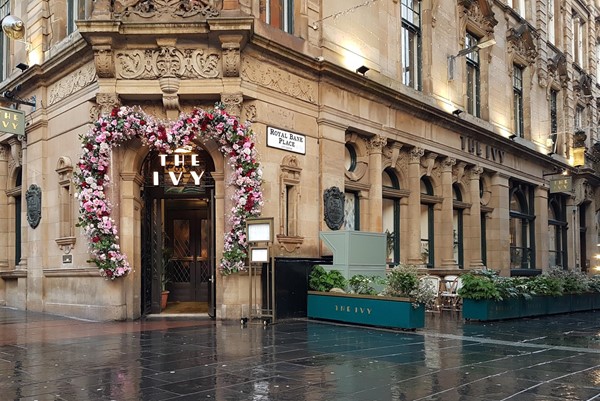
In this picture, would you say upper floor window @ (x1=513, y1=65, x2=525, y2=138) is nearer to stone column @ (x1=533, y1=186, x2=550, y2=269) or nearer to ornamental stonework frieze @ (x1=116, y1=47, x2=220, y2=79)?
stone column @ (x1=533, y1=186, x2=550, y2=269)

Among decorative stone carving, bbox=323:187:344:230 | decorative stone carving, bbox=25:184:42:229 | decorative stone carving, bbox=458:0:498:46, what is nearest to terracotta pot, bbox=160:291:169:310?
decorative stone carving, bbox=25:184:42:229

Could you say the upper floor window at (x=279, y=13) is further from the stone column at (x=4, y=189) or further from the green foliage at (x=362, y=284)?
the stone column at (x=4, y=189)

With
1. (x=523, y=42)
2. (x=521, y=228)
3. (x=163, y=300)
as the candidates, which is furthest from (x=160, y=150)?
(x=523, y=42)

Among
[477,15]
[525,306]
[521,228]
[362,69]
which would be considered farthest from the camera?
[521,228]

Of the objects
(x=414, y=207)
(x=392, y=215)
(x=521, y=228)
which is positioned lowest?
(x=521, y=228)

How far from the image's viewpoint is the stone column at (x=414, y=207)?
877 inches

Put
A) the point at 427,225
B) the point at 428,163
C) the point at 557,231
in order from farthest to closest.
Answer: the point at 557,231 → the point at 427,225 → the point at 428,163

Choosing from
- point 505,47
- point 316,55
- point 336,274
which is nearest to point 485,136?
point 505,47

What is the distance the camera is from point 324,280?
1609 centimetres

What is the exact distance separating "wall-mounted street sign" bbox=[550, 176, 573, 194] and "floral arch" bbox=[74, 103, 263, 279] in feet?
69.3

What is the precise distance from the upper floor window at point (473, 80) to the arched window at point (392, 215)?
6327mm

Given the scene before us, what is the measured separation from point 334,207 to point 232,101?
15.0 ft

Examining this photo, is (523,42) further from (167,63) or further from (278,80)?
(167,63)

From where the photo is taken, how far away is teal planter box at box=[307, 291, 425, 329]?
14.0 m
